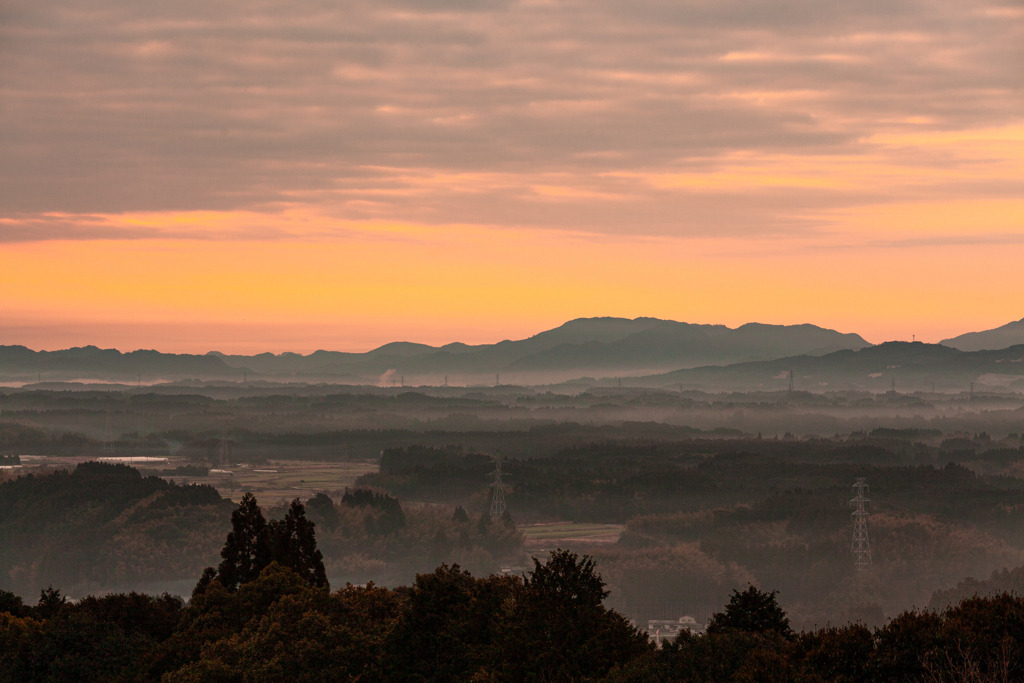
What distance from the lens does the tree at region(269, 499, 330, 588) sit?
395ft

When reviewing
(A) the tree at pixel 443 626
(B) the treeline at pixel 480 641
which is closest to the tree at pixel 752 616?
(B) the treeline at pixel 480 641

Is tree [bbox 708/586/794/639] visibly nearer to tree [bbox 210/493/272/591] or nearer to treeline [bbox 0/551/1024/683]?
treeline [bbox 0/551/1024/683]

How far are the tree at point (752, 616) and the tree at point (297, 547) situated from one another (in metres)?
50.2

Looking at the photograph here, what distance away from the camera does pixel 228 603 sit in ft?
291

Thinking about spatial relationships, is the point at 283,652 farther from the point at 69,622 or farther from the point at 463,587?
the point at 69,622

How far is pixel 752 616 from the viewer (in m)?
84.1

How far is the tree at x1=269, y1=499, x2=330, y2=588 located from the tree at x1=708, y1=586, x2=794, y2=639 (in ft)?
165

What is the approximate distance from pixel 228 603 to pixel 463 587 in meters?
28.0

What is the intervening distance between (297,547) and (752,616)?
5585 cm

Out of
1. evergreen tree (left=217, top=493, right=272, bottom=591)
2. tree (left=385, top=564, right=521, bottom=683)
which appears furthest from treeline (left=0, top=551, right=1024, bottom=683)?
evergreen tree (left=217, top=493, right=272, bottom=591)

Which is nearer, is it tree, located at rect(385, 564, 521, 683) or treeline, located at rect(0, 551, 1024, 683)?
treeline, located at rect(0, 551, 1024, 683)

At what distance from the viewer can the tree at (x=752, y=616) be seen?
83625mm

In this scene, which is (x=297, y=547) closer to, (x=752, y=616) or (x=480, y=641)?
(x=752, y=616)

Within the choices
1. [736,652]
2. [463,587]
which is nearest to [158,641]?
[463,587]
